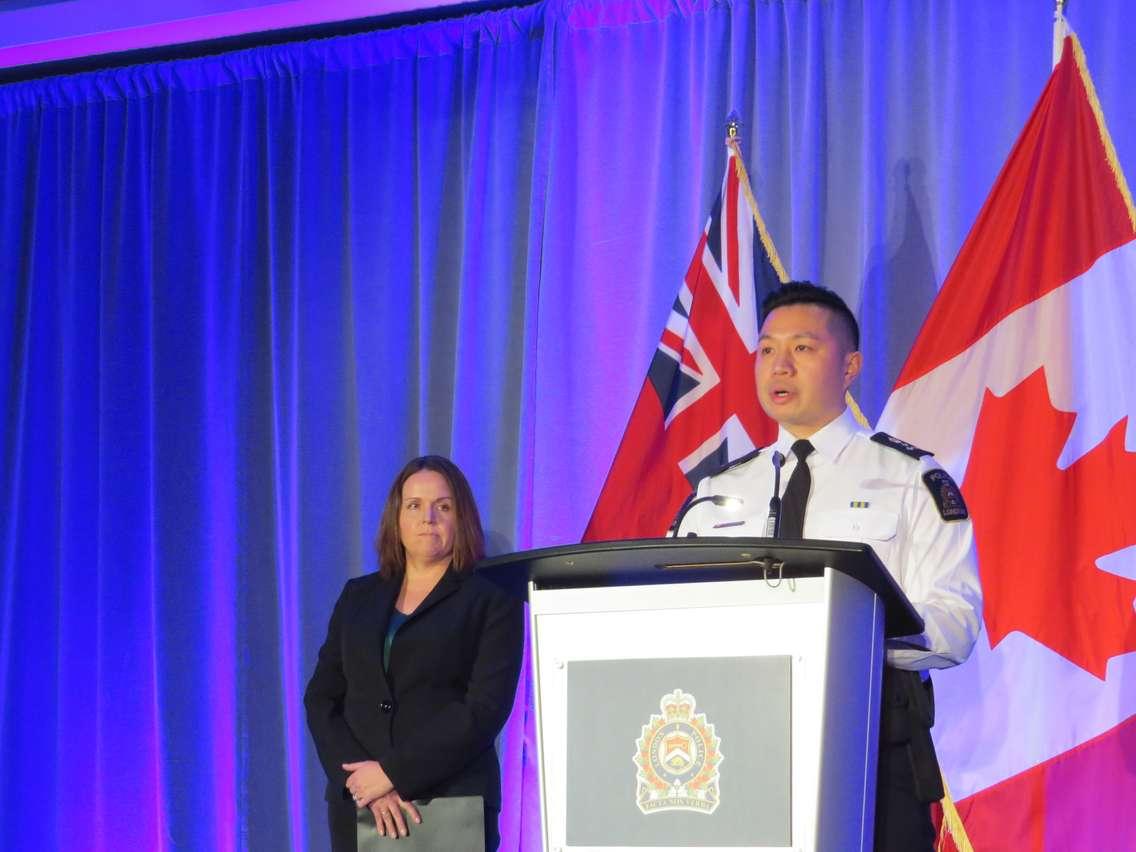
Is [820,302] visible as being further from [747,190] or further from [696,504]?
[747,190]

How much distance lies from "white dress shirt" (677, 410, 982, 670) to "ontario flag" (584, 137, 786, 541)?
1.15 m

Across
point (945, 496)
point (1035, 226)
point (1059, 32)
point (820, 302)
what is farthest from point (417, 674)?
point (1059, 32)

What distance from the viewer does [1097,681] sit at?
3.53m

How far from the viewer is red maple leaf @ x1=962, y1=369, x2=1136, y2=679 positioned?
3518 millimetres

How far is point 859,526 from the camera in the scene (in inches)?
96.6

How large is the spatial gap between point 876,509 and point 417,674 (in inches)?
58.3

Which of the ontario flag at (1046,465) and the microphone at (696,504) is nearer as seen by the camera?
the microphone at (696,504)

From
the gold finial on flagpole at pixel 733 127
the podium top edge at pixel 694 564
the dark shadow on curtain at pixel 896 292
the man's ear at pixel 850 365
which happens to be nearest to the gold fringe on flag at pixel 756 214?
the gold finial on flagpole at pixel 733 127

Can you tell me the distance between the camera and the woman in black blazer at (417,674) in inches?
134

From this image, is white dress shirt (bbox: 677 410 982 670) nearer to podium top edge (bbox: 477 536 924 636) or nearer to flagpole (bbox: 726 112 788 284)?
podium top edge (bbox: 477 536 924 636)

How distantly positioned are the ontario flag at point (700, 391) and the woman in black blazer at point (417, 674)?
1.47 ft

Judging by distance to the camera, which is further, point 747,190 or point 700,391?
point 747,190

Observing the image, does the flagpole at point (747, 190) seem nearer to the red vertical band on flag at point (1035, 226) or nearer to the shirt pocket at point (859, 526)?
the red vertical band on flag at point (1035, 226)

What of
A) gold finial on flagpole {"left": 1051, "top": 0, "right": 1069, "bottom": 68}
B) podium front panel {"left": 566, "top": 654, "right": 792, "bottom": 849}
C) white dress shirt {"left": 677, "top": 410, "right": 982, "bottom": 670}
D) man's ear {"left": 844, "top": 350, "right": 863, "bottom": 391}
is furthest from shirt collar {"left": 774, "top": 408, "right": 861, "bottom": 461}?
gold finial on flagpole {"left": 1051, "top": 0, "right": 1069, "bottom": 68}
